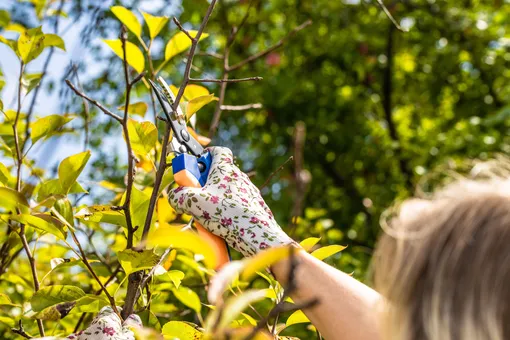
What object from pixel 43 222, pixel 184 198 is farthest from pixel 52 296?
pixel 184 198

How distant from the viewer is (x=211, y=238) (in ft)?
3.28

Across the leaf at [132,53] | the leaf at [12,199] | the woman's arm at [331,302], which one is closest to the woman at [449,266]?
the woman's arm at [331,302]

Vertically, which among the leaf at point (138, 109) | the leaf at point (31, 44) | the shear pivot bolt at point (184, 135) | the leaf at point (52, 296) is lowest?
the leaf at point (52, 296)

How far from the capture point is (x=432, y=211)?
2.37ft

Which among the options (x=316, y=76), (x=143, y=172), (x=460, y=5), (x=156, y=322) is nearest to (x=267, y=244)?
(x=156, y=322)

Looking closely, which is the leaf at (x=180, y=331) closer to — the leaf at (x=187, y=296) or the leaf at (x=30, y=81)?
the leaf at (x=187, y=296)

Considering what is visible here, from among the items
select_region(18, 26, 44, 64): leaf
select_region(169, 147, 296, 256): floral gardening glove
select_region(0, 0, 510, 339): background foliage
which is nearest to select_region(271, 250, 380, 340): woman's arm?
select_region(169, 147, 296, 256): floral gardening glove

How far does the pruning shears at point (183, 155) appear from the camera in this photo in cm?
95

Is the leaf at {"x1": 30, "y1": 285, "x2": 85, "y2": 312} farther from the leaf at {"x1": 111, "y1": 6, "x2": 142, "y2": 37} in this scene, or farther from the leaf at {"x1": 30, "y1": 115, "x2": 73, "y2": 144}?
the leaf at {"x1": 111, "y1": 6, "x2": 142, "y2": 37}

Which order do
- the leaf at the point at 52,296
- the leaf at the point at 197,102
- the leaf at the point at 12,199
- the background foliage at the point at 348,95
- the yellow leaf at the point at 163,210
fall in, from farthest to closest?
1. the background foliage at the point at 348,95
2. the yellow leaf at the point at 163,210
3. the leaf at the point at 197,102
4. the leaf at the point at 52,296
5. the leaf at the point at 12,199

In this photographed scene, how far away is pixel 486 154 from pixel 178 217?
188 cm

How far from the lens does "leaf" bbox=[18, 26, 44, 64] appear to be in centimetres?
105

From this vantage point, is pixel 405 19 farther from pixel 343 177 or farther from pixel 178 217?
pixel 178 217

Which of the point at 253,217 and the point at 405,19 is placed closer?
the point at 253,217
